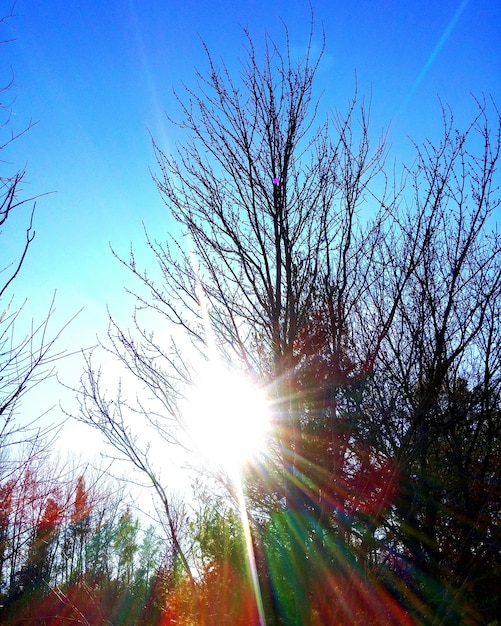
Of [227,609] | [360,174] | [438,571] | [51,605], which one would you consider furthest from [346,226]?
[51,605]

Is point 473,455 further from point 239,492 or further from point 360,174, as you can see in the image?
point 360,174

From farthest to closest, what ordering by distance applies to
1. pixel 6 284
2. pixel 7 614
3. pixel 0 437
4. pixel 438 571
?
1. pixel 7 614
2. pixel 438 571
3. pixel 0 437
4. pixel 6 284

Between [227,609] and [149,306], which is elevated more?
[149,306]

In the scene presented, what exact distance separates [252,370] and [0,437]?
5.20 feet

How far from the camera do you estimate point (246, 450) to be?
120 inches

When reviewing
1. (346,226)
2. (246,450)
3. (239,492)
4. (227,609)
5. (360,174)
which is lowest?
(227,609)

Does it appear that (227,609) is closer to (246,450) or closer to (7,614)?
(246,450)

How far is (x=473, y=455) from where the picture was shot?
13.1 ft

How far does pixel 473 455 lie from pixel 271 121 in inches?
141

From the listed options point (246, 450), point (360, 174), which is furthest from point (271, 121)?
point (246, 450)

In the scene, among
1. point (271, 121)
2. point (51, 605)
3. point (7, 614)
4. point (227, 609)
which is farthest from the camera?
point (51, 605)

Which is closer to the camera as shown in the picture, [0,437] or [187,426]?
[0,437]

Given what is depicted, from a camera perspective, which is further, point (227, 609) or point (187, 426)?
point (227, 609)

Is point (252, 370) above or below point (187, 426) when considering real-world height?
above
